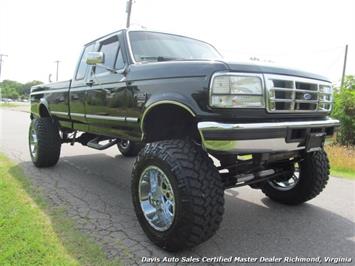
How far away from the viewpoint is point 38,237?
10.1 ft

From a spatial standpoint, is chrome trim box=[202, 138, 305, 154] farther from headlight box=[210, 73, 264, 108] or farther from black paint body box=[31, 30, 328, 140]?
headlight box=[210, 73, 264, 108]

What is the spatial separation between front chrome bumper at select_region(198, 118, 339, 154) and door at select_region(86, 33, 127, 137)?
1.44 meters

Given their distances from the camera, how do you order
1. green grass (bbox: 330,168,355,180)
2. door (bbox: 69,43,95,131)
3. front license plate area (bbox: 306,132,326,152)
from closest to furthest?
front license plate area (bbox: 306,132,326,152) → door (bbox: 69,43,95,131) → green grass (bbox: 330,168,355,180)

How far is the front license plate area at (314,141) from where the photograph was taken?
290 cm

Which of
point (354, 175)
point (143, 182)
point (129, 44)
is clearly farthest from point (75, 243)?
point (354, 175)

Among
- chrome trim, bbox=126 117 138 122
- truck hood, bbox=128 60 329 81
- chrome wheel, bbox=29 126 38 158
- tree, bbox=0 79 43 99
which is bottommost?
tree, bbox=0 79 43 99

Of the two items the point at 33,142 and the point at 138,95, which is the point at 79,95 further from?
the point at 33,142

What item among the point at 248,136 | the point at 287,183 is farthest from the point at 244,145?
the point at 287,183

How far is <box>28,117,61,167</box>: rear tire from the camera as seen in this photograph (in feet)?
18.6

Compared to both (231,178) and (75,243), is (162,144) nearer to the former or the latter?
(231,178)

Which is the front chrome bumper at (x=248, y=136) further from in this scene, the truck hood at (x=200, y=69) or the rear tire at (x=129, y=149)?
the rear tire at (x=129, y=149)

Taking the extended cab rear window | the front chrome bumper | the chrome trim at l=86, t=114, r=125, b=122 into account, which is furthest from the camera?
the extended cab rear window

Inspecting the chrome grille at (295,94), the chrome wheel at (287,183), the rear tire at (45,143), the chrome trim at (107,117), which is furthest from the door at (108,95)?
the chrome wheel at (287,183)

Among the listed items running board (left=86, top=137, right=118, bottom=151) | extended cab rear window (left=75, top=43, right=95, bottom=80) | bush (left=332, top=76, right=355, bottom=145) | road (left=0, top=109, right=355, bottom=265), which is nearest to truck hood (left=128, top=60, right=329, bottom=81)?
road (left=0, top=109, right=355, bottom=265)
